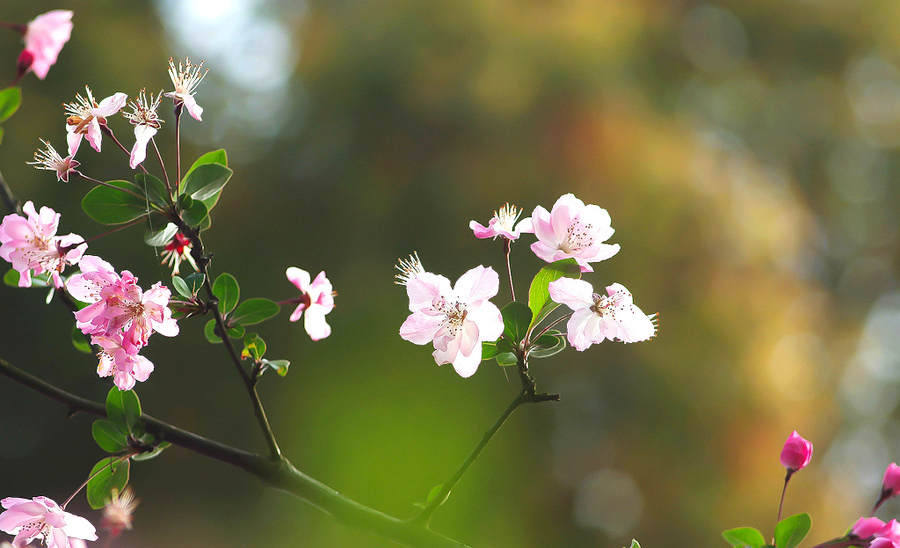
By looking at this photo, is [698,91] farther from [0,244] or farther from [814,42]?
[0,244]

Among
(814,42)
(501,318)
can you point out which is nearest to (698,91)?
(814,42)

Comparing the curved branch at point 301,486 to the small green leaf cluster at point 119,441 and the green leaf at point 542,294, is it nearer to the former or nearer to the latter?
the small green leaf cluster at point 119,441

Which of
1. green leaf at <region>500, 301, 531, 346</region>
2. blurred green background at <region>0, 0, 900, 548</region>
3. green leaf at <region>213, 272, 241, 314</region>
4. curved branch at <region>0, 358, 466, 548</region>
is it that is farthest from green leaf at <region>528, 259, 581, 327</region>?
blurred green background at <region>0, 0, 900, 548</region>

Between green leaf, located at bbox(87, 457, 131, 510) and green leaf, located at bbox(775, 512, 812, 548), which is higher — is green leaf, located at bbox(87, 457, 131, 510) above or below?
below

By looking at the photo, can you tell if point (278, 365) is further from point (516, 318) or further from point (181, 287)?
point (516, 318)

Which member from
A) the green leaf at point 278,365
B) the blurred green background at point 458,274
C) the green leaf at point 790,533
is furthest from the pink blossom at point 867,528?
the blurred green background at point 458,274

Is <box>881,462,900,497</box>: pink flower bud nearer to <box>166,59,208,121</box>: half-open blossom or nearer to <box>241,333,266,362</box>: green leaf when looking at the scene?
<box>241,333,266,362</box>: green leaf
